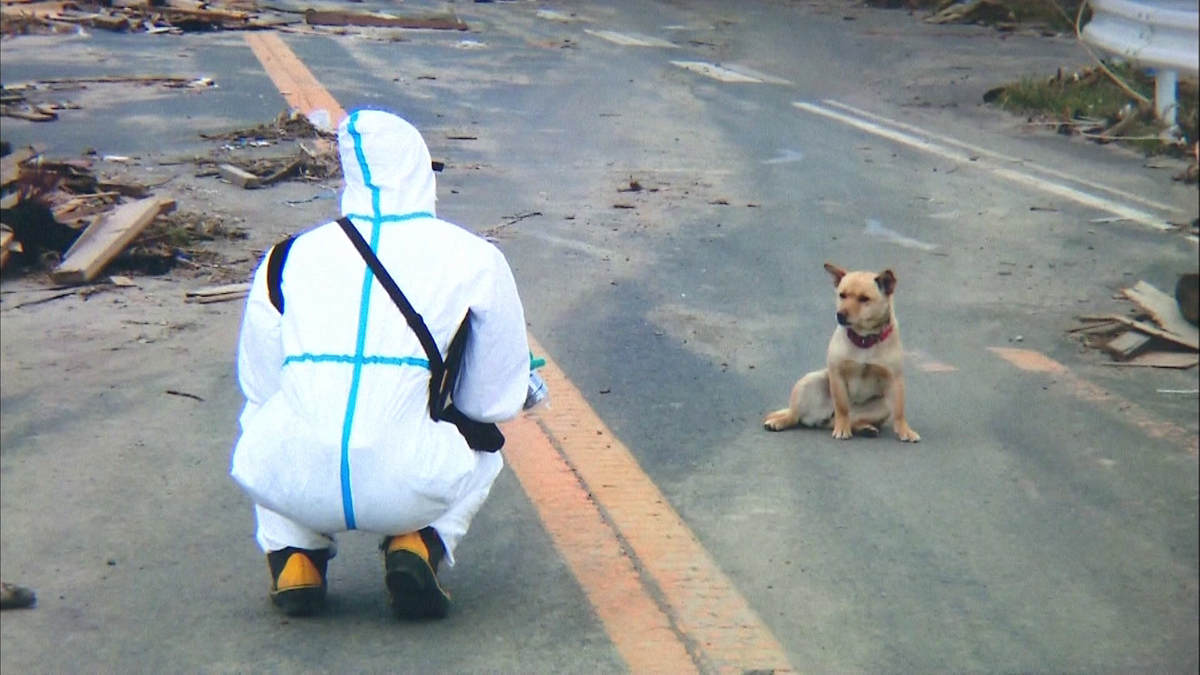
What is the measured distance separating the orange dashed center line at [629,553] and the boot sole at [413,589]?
45 centimetres

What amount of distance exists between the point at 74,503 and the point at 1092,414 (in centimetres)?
382

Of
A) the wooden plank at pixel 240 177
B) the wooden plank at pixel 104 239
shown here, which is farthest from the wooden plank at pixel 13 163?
the wooden plank at pixel 240 177

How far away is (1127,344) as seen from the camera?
7320 millimetres

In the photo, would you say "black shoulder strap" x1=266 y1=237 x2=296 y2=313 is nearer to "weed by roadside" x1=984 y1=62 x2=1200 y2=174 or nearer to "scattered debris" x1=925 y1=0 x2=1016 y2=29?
"weed by roadside" x1=984 y1=62 x2=1200 y2=174

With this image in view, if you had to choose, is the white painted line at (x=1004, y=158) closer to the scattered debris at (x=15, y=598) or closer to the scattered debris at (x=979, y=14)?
the scattered debris at (x=979, y=14)

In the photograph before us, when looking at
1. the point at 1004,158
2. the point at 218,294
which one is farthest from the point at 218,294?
the point at 1004,158

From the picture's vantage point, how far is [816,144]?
12969mm

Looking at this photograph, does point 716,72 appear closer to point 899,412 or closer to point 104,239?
point 104,239

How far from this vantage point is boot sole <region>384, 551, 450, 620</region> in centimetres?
449

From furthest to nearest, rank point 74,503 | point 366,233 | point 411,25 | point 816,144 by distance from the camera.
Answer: point 411,25 → point 816,144 → point 74,503 → point 366,233

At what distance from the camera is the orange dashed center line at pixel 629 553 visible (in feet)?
14.4

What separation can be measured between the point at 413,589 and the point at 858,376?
8.30 feet

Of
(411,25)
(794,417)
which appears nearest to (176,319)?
(794,417)

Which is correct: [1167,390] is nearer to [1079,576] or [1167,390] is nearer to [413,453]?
[1079,576]
